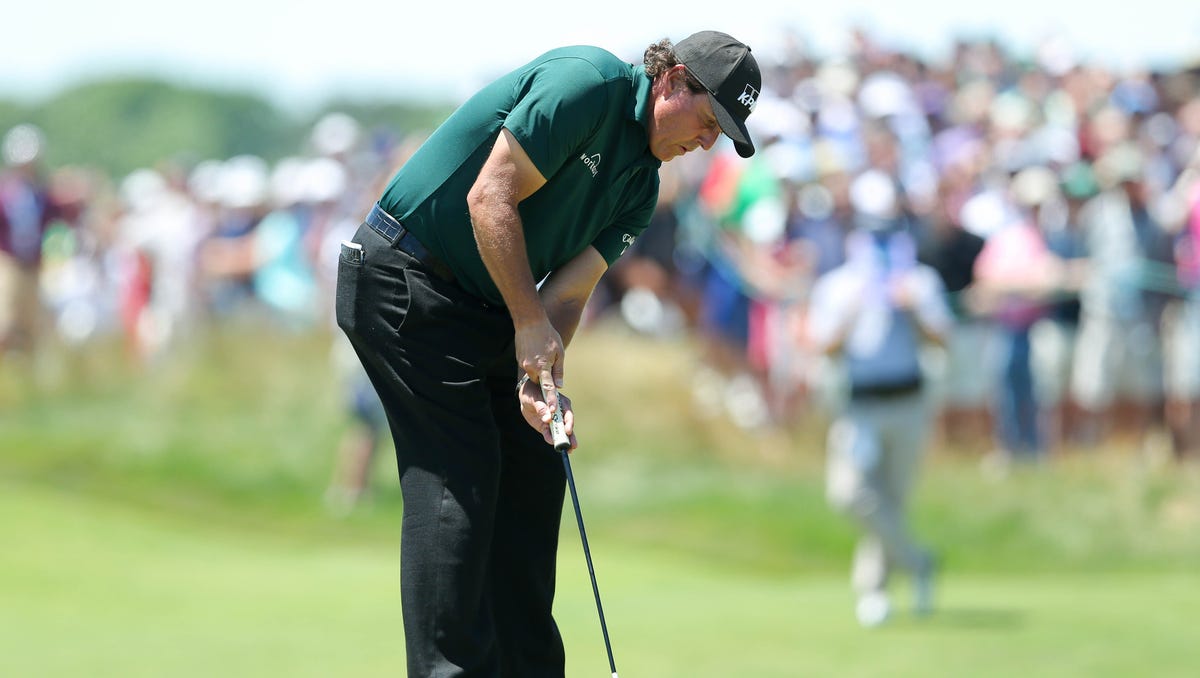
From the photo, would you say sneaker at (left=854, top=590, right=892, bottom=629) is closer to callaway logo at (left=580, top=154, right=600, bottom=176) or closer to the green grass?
the green grass

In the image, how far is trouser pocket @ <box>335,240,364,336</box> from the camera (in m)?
5.27

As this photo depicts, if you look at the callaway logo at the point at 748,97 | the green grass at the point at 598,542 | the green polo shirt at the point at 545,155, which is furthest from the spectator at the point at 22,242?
the callaway logo at the point at 748,97

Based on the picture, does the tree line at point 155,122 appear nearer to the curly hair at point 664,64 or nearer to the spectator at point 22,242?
the spectator at point 22,242

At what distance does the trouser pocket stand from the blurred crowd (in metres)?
5.73

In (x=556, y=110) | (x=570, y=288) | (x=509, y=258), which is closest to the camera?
(x=556, y=110)

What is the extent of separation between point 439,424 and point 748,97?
1.28 meters

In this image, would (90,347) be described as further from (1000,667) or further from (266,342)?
(1000,667)

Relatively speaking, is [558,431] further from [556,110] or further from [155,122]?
[155,122]

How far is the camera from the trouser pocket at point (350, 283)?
527 centimetres

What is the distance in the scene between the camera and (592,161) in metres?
5.11

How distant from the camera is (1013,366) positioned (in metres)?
13.6

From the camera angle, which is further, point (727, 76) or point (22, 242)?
point (22, 242)

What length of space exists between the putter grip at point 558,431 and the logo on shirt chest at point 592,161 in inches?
25.2

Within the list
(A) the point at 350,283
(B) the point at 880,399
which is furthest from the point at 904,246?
(A) the point at 350,283
